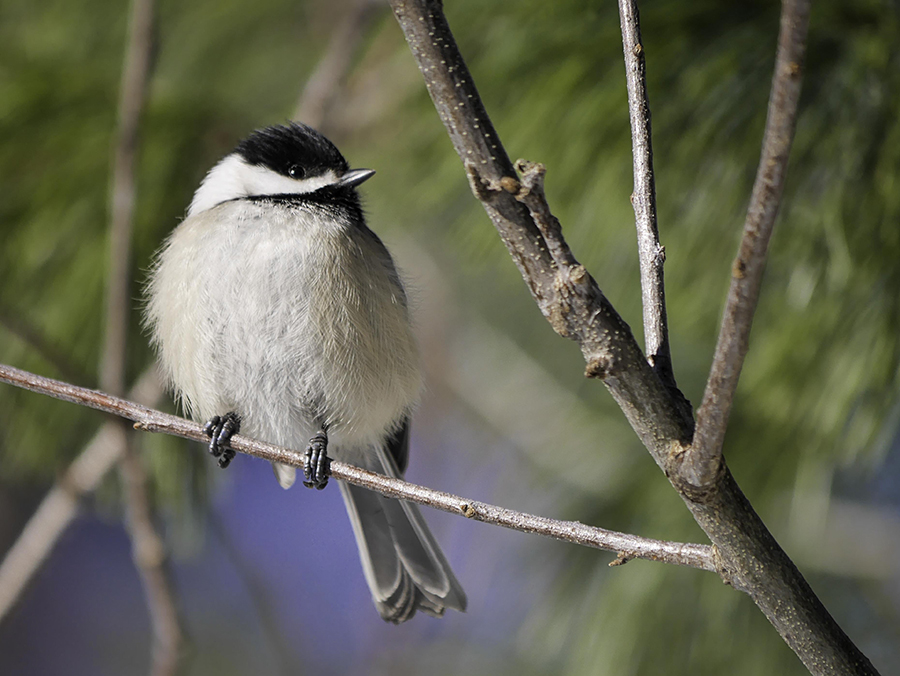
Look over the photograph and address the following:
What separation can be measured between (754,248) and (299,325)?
27.0 inches

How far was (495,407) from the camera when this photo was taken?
2193 millimetres

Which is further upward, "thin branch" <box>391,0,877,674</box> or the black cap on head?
the black cap on head

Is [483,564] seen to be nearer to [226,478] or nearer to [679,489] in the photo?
[226,478]

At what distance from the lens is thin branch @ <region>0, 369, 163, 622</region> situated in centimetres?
119

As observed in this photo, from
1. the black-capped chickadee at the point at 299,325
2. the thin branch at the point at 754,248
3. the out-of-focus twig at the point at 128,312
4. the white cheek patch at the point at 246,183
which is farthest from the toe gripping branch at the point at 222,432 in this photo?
the thin branch at the point at 754,248

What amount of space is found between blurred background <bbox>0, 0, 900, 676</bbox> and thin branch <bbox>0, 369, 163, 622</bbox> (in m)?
0.10

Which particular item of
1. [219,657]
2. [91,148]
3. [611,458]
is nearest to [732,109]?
[611,458]

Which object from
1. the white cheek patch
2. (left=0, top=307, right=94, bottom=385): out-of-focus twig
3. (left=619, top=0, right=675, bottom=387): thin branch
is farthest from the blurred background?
(left=619, top=0, right=675, bottom=387): thin branch

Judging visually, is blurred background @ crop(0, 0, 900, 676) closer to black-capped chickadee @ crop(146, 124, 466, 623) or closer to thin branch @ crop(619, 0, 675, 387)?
black-capped chickadee @ crop(146, 124, 466, 623)

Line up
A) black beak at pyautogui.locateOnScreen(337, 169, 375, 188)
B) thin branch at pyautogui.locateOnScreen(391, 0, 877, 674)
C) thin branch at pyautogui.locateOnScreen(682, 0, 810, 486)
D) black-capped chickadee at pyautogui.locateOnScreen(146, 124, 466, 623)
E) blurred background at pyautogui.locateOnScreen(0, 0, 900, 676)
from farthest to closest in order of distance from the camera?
black beak at pyautogui.locateOnScreen(337, 169, 375, 188) < black-capped chickadee at pyautogui.locateOnScreen(146, 124, 466, 623) < blurred background at pyautogui.locateOnScreen(0, 0, 900, 676) < thin branch at pyautogui.locateOnScreen(391, 0, 877, 674) < thin branch at pyautogui.locateOnScreen(682, 0, 810, 486)

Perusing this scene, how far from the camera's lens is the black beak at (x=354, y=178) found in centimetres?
111

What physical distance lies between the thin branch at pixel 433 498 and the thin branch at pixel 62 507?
0.41 meters

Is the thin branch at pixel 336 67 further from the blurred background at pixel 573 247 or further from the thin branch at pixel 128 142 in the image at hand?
the thin branch at pixel 128 142

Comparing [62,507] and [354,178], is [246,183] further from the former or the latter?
[62,507]
